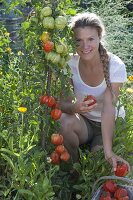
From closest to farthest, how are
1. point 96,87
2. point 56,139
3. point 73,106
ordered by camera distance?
point 56,139
point 73,106
point 96,87

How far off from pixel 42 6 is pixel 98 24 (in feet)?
2.13

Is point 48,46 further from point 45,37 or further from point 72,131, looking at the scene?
point 72,131

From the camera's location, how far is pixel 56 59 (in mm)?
Result: 2152

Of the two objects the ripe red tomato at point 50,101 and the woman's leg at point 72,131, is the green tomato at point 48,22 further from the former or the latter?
the woman's leg at point 72,131

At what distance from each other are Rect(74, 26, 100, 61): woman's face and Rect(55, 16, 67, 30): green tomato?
525 millimetres

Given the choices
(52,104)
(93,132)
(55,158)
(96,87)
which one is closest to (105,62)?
(96,87)

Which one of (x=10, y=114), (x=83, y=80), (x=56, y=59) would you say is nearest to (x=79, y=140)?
(x=83, y=80)

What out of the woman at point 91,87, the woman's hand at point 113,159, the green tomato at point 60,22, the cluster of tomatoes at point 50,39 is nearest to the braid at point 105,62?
the woman at point 91,87

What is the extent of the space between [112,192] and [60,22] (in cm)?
92

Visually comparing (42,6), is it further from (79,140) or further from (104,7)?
(104,7)

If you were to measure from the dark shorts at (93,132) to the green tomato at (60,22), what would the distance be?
41.0 inches

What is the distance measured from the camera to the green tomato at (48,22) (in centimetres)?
210

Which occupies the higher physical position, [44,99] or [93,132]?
[44,99]

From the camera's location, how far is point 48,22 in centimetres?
211
